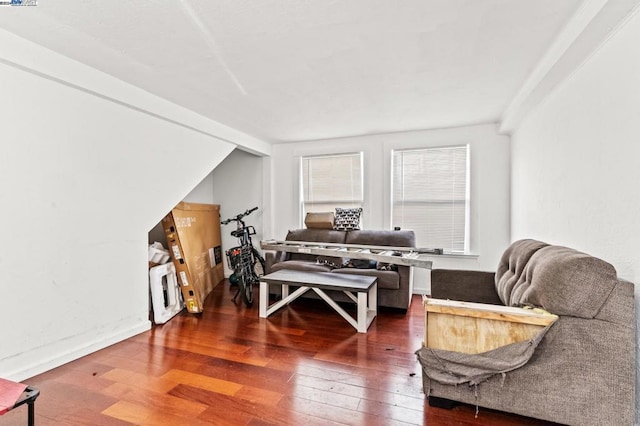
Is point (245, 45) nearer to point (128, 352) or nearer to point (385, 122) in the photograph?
point (385, 122)

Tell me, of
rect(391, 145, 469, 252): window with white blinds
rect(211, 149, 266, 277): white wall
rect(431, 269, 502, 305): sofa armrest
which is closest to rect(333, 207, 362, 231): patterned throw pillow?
rect(391, 145, 469, 252): window with white blinds

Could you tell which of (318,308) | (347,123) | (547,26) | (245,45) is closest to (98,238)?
(245,45)

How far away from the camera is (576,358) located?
1.56 metres

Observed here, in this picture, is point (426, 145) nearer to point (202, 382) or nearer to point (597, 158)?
point (597, 158)

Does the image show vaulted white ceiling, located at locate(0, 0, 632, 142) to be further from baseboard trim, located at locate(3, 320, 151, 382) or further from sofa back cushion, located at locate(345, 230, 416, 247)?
baseboard trim, located at locate(3, 320, 151, 382)

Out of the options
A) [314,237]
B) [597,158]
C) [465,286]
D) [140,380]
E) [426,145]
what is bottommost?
[140,380]

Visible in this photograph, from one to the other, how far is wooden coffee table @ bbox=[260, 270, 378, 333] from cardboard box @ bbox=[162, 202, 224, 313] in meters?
0.98

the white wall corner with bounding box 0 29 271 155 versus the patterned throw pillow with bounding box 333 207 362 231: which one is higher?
the white wall corner with bounding box 0 29 271 155

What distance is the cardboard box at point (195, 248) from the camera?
12.2ft

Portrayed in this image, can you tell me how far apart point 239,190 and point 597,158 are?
4.80 meters

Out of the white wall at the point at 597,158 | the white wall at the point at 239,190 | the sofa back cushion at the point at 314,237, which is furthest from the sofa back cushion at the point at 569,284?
the white wall at the point at 239,190

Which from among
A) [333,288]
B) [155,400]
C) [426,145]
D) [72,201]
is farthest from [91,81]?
[426,145]

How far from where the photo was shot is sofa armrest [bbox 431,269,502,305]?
2.74 metres

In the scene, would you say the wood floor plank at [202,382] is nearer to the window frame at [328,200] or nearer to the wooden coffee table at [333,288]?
the wooden coffee table at [333,288]
